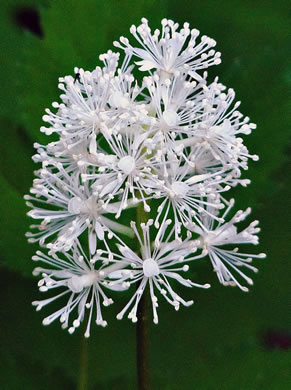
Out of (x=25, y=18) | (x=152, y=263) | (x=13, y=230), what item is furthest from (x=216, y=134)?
(x=25, y=18)

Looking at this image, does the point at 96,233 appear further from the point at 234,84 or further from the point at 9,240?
the point at 234,84

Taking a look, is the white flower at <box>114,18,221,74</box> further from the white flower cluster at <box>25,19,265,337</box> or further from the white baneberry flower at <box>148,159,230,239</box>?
the white baneberry flower at <box>148,159,230,239</box>

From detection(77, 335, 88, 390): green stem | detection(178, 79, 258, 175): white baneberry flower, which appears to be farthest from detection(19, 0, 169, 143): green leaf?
detection(77, 335, 88, 390): green stem

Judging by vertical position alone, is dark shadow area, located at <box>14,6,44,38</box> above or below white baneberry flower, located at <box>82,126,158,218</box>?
above

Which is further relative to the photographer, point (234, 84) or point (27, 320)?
point (27, 320)

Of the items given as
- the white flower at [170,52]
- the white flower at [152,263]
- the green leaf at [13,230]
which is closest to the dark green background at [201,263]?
the green leaf at [13,230]

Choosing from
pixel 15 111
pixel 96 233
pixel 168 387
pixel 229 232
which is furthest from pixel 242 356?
pixel 15 111

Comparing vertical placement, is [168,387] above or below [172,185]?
below
